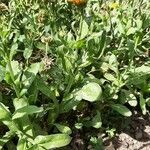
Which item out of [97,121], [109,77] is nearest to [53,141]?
[97,121]

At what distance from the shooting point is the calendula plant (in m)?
2.23

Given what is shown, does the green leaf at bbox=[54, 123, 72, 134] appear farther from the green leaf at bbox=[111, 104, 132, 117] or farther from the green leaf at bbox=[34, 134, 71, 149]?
the green leaf at bbox=[111, 104, 132, 117]

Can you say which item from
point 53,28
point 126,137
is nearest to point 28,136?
point 126,137

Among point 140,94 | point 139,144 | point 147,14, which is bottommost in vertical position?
point 139,144

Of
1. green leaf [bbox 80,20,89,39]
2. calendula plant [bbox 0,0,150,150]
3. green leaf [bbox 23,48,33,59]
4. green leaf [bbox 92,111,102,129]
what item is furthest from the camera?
green leaf [bbox 80,20,89,39]

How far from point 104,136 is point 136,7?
126 centimetres

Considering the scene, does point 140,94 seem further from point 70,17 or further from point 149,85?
point 70,17

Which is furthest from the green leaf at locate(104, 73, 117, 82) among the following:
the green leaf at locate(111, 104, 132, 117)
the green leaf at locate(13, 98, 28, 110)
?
the green leaf at locate(13, 98, 28, 110)

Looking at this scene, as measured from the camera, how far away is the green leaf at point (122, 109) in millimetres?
2619

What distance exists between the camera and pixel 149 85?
2.82 metres

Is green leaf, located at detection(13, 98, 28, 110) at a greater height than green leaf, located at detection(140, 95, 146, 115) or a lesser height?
greater

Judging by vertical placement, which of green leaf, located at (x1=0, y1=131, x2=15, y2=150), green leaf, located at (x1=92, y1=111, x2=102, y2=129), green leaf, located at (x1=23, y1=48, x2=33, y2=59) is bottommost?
green leaf, located at (x1=92, y1=111, x2=102, y2=129)

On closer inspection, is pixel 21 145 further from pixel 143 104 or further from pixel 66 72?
pixel 143 104

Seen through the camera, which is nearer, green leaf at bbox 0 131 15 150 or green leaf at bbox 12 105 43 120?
green leaf at bbox 12 105 43 120
